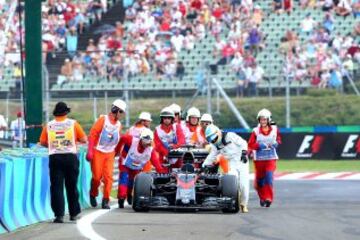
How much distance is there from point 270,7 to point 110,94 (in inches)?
422

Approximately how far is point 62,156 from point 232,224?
7.95 feet

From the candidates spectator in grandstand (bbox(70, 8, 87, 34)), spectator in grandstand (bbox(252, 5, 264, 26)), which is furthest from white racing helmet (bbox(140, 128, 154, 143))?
spectator in grandstand (bbox(70, 8, 87, 34))

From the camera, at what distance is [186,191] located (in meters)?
17.5

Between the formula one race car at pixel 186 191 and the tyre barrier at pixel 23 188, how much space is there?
147 cm

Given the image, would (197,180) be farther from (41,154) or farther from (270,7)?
(270,7)

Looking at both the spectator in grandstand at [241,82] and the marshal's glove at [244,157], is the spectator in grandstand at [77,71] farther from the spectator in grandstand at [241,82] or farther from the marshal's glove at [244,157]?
the marshal's glove at [244,157]

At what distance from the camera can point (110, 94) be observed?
29.2 meters

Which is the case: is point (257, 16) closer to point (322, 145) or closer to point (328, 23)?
point (328, 23)

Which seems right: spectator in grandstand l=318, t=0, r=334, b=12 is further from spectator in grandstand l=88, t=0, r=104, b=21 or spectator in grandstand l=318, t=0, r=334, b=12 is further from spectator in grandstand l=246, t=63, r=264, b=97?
spectator in grandstand l=88, t=0, r=104, b=21

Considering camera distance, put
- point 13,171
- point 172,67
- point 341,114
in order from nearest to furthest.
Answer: point 13,171 < point 341,114 < point 172,67

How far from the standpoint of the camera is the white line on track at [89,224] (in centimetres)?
1338

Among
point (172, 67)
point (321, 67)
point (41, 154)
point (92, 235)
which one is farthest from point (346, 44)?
point (92, 235)

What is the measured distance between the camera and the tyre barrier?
14.4 metres

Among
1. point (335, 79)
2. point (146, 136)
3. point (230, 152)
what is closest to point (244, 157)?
point (230, 152)
